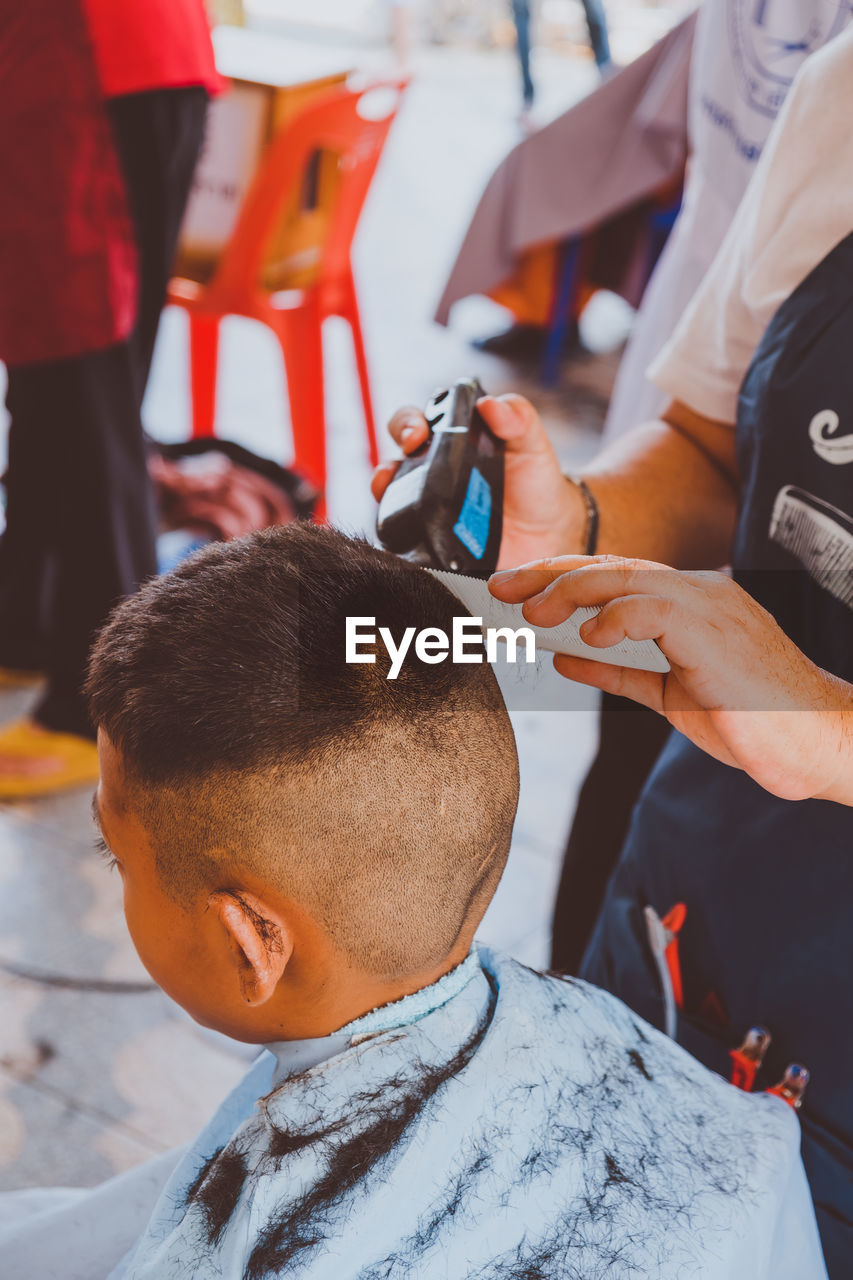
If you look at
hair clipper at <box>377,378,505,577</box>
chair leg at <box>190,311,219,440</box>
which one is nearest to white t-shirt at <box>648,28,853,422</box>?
hair clipper at <box>377,378,505,577</box>

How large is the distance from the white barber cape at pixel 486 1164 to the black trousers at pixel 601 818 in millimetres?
527

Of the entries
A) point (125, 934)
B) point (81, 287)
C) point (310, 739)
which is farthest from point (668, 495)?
point (125, 934)

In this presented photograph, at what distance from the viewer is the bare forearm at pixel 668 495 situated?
1009 millimetres

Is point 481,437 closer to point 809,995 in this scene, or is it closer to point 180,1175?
point 809,995

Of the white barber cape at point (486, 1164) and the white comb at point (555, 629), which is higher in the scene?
the white comb at point (555, 629)

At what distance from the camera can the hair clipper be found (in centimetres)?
75

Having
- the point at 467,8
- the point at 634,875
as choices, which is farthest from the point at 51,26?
the point at 467,8

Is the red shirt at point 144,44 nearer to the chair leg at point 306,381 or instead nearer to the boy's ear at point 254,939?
the chair leg at point 306,381

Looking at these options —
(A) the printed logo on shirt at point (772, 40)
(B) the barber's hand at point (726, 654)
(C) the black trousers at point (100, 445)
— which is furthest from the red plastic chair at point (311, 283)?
(B) the barber's hand at point (726, 654)

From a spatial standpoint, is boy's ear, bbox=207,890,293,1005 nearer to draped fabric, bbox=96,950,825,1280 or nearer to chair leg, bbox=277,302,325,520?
draped fabric, bbox=96,950,825,1280

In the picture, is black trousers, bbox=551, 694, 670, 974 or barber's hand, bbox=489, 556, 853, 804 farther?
black trousers, bbox=551, 694, 670, 974

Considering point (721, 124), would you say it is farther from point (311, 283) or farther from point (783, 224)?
point (783, 224)

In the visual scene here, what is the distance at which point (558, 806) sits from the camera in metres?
2.11

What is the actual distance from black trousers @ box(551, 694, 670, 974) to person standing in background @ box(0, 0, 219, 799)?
72 centimetres
